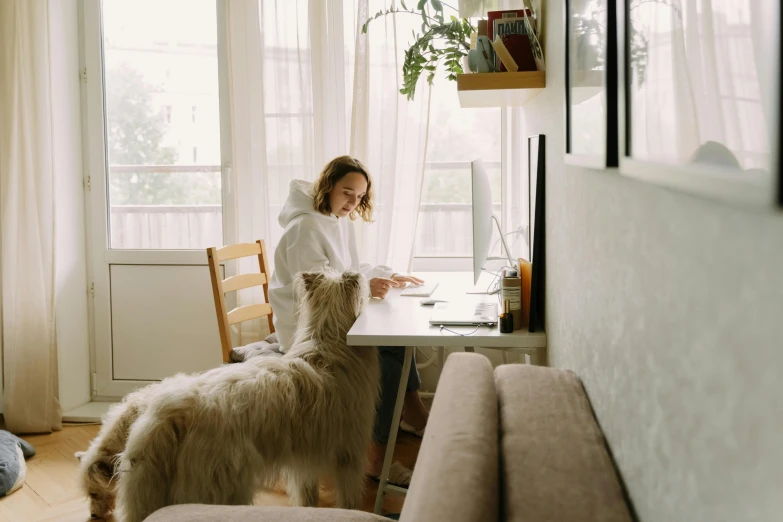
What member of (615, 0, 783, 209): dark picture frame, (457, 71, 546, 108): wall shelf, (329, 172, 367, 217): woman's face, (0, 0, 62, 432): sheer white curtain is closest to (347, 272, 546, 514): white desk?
(329, 172, 367, 217): woman's face

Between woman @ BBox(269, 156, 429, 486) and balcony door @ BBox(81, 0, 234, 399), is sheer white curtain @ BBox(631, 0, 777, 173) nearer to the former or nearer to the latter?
woman @ BBox(269, 156, 429, 486)

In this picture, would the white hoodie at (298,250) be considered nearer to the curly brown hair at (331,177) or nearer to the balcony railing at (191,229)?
the curly brown hair at (331,177)

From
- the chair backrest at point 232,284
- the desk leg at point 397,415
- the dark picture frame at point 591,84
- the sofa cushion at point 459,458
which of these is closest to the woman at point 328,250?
the chair backrest at point 232,284

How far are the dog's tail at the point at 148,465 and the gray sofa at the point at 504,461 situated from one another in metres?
0.23

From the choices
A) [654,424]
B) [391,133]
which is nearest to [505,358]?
[391,133]

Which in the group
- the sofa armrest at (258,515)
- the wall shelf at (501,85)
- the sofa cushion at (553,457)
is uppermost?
the wall shelf at (501,85)

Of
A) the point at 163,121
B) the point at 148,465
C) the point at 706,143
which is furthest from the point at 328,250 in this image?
the point at 706,143

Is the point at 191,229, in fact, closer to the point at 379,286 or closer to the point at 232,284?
the point at 232,284

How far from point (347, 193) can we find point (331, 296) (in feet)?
2.49

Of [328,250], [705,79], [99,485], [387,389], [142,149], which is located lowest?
[99,485]

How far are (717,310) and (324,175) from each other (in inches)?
95.1

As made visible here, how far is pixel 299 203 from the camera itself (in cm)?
294

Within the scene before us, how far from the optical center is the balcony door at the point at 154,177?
371cm

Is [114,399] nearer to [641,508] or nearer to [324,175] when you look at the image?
[324,175]
